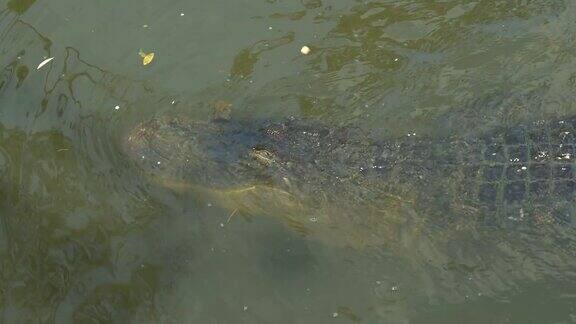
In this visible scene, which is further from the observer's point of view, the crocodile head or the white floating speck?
the white floating speck

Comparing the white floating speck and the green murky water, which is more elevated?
the white floating speck

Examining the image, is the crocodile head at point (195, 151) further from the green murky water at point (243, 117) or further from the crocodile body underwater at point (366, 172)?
the green murky water at point (243, 117)

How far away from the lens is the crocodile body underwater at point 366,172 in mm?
4980

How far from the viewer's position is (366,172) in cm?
545

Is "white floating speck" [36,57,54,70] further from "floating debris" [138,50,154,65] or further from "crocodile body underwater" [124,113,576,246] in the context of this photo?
"crocodile body underwater" [124,113,576,246]

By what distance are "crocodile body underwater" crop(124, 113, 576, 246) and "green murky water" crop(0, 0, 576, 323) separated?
0.17 metres

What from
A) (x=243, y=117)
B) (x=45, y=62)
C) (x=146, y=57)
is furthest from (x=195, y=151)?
(x=45, y=62)

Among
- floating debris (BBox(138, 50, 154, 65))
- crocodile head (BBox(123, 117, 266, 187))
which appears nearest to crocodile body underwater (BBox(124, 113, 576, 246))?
crocodile head (BBox(123, 117, 266, 187))

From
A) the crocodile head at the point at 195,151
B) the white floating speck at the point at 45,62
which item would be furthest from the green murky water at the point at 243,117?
the crocodile head at the point at 195,151

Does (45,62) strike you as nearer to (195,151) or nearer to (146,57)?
(146,57)

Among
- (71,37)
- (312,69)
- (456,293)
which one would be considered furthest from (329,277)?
(71,37)

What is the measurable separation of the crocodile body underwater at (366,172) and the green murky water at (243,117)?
0.56 feet

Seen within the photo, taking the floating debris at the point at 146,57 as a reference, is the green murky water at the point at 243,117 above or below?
below

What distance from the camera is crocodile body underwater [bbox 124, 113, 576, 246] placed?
4980mm
